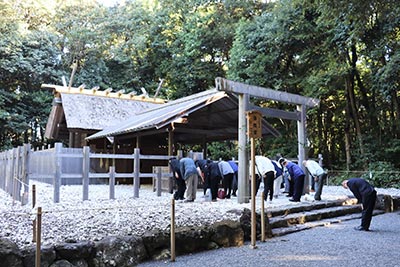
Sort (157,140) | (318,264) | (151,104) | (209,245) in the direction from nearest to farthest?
(318,264) → (209,245) → (157,140) → (151,104)

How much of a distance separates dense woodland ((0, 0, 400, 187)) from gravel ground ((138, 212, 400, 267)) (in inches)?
185

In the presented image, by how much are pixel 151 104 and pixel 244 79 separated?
5.84 metres

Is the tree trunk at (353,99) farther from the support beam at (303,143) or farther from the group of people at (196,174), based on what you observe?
the group of people at (196,174)

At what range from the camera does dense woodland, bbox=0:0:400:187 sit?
15.7m

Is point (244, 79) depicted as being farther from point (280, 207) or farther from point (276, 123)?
point (280, 207)

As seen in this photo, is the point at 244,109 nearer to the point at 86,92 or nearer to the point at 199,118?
the point at 199,118

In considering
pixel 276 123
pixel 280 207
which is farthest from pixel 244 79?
pixel 280 207

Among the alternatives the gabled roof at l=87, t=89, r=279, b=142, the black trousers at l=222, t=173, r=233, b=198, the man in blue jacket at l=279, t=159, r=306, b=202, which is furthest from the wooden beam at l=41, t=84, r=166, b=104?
the man in blue jacket at l=279, t=159, r=306, b=202

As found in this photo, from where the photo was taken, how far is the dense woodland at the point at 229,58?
15742 millimetres

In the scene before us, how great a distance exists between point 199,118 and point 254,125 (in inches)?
312

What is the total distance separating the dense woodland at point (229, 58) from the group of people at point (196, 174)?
180 inches

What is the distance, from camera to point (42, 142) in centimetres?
2867

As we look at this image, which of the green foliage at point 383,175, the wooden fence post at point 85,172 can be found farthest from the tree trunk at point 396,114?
the wooden fence post at point 85,172

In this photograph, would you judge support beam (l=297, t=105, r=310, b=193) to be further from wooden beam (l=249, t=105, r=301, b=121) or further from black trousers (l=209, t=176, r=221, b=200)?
black trousers (l=209, t=176, r=221, b=200)
